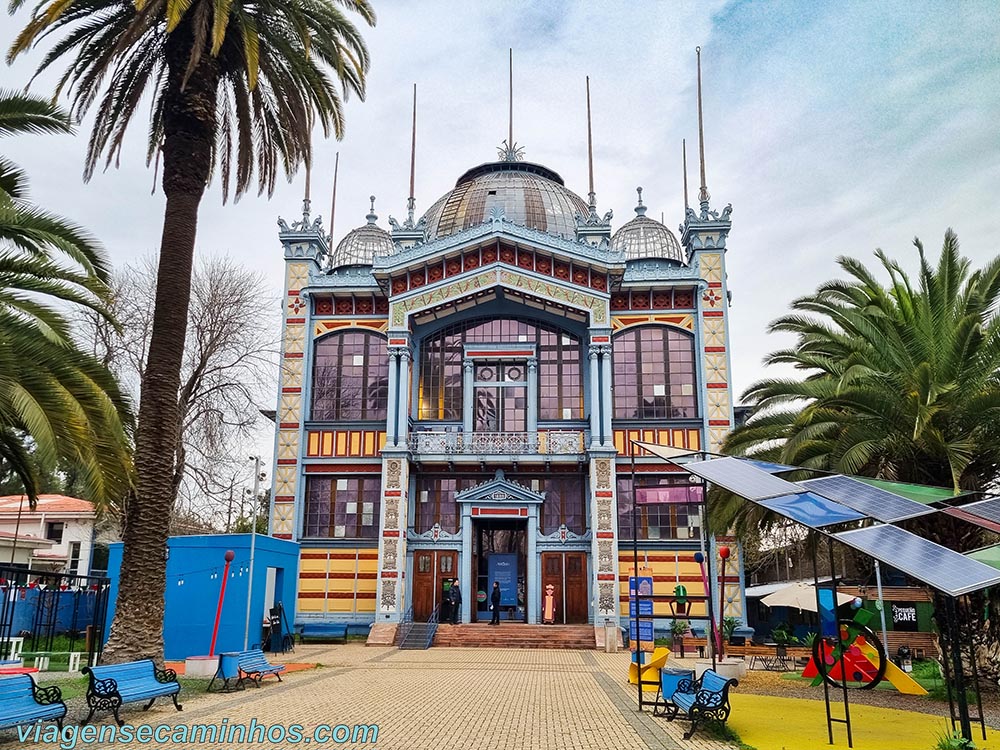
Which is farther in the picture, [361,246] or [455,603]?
[361,246]

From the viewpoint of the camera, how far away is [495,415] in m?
32.9

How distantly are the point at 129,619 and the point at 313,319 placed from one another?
20519mm

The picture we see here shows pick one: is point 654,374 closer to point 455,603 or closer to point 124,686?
point 455,603

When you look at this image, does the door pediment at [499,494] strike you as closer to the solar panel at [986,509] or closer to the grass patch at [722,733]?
the grass patch at [722,733]

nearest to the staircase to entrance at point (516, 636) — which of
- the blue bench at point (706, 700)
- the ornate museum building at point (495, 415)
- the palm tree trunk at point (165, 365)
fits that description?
the ornate museum building at point (495, 415)

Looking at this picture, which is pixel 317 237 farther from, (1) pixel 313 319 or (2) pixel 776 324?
(2) pixel 776 324

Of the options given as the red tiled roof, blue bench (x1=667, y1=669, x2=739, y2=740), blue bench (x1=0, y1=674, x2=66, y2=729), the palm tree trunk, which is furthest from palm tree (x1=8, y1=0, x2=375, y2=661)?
the red tiled roof

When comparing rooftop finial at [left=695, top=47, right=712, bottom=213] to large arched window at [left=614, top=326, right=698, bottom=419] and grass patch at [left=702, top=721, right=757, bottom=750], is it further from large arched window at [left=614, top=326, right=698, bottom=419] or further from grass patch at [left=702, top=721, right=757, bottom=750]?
grass patch at [left=702, top=721, right=757, bottom=750]

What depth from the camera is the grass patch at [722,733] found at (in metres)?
11.4

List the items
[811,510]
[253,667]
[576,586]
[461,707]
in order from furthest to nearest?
[576,586]
[253,667]
[461,707]
[811,510]

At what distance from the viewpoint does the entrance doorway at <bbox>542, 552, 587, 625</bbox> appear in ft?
99.6

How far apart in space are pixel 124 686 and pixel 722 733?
28.5ft

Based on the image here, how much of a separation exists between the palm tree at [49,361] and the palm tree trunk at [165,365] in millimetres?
1975

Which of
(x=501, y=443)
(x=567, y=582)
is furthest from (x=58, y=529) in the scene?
(x=567, y=582)
